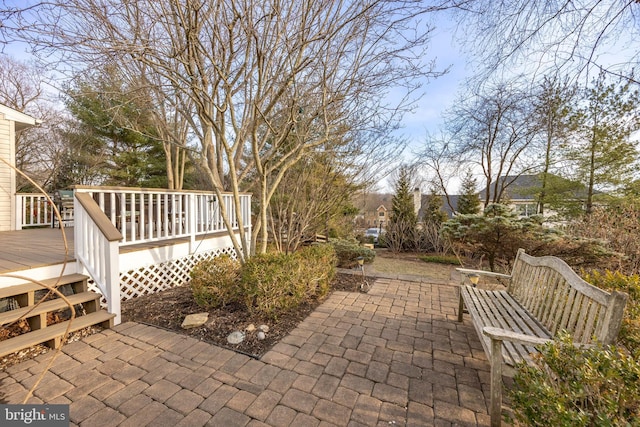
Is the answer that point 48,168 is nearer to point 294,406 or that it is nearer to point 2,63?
point 2,63

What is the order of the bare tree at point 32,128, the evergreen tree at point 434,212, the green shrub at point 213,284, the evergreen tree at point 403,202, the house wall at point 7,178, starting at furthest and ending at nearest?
the evergreen tree at point 403,202 < the evergreen tree at point 434,212 < the bare tree at point 32,128 < the house wall at point 7,178 < the green shrub at point 213,284

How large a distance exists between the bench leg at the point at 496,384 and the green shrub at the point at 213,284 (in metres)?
2.91

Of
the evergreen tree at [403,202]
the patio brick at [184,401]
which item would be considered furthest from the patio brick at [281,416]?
the evergreen tree at [403,202]

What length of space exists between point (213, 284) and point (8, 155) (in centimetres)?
695

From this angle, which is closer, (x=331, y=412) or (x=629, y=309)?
(x=331, y=412)

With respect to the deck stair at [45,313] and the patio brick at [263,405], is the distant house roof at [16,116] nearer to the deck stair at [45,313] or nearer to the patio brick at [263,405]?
the deck stair at [45,313]

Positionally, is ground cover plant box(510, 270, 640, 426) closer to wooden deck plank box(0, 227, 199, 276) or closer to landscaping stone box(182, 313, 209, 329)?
landscaping stone box(182, 313, 209, 329)

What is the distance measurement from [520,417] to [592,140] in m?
11.0

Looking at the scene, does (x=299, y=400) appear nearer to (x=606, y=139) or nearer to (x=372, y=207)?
(x=606, y=139)

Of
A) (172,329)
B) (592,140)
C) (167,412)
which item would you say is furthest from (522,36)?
(592,140)

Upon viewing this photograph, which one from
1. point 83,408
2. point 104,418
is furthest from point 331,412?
point 83,408

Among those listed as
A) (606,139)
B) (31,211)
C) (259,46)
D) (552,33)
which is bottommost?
(31,211)

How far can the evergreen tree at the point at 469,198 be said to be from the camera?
518 inches

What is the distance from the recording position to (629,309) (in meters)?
2.27
